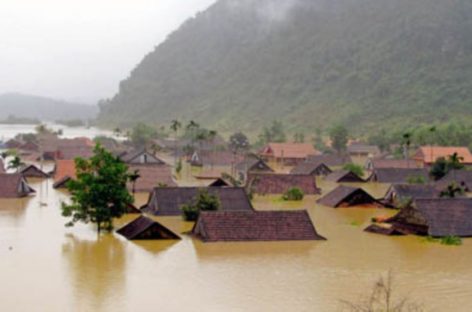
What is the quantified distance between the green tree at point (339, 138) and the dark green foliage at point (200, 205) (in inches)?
1989

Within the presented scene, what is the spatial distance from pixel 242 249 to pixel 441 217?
26.8 feet

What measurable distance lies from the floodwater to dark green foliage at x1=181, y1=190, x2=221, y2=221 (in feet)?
2.11

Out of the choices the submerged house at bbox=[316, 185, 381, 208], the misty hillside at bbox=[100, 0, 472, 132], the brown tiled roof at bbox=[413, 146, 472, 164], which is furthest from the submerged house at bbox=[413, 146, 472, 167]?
the misty hillside at bbox=[100, 0, 472, 132]

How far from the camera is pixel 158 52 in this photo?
639 feet

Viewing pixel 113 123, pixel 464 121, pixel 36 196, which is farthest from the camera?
pixel 113 123

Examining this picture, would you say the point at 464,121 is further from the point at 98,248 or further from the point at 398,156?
the point at 98,248

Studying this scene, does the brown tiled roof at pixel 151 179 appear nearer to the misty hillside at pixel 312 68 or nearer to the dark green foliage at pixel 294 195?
the dark green foliage at pixel 294 195

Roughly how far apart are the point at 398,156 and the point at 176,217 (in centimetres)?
4038

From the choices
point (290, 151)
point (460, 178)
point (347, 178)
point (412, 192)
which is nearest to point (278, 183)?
point (412, 192)

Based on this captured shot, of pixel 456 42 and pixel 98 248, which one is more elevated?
pixel 456 42

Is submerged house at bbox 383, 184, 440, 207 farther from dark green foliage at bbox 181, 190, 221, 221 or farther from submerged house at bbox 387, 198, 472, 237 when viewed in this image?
dark green foliage at bbox 181, 190, 221, 221

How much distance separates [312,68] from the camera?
136 meters

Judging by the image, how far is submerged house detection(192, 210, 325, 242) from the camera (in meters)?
27.6

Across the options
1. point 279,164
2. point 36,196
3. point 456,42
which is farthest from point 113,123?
point 36,196
